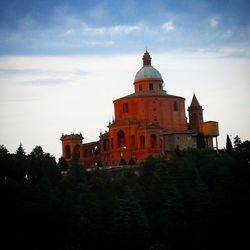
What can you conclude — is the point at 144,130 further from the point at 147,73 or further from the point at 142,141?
the point at 147,73

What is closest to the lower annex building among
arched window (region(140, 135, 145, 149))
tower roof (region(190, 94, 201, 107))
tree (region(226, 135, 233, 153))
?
arched window (region(140, 135, 145, 149))

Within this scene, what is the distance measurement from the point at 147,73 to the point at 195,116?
9.25 meters

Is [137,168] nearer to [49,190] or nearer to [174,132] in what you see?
[174,132]

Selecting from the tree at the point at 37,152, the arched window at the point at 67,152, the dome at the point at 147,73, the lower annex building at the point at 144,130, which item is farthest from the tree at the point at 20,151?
the dome at the point at 147,73

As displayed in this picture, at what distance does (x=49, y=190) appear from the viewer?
73812 mm

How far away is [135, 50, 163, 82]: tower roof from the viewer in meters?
111

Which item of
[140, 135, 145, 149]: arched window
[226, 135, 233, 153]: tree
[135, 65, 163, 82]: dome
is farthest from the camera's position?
[135, 65, 163, 82]: dome

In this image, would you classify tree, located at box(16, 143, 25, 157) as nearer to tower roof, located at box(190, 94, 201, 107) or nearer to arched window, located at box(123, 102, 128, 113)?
arched window, located at box(123, 102, 128, 113)

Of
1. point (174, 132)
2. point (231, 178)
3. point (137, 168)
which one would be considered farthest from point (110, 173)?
point (231, 178)

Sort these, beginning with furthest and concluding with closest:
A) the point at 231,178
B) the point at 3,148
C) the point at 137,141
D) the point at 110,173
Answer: the point at 137,141, the point at 110,173, the point at 3,148, the point at 231,178

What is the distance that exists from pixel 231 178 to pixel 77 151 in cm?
3707

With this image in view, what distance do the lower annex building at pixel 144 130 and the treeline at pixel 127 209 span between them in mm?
19034

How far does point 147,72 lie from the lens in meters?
111

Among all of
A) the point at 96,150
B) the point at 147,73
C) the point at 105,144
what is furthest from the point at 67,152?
the point at 147,73
